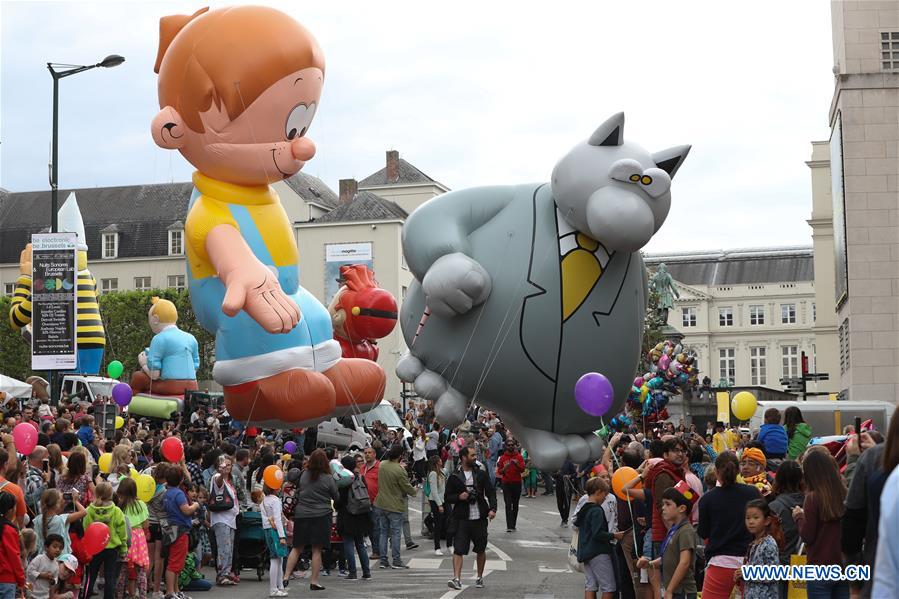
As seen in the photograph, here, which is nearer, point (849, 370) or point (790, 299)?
point (849, 370)

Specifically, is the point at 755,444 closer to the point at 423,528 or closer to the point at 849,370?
the point at 423,528

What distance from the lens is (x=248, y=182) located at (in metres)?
15.7

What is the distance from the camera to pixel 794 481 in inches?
351

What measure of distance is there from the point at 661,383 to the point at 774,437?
10066 millimetres

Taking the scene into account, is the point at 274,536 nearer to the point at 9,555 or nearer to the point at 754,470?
the point at 9,555

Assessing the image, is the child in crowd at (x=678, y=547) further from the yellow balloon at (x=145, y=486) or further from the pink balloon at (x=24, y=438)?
the pink balloon at (x=24, y=438)

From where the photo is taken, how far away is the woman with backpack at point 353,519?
14.9m

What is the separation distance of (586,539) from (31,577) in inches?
184

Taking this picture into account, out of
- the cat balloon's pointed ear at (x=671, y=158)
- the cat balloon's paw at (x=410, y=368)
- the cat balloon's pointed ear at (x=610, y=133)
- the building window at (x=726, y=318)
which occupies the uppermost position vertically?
the building window at (x=726, y=318)

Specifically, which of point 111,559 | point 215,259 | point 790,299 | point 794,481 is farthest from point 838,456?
point 790,299

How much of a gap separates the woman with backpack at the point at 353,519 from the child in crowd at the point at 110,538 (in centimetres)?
353

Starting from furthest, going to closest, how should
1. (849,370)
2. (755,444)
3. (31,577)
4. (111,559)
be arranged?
(849,370), (755,444), (111,559), (31,577)

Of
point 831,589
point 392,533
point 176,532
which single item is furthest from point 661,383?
point 831,589

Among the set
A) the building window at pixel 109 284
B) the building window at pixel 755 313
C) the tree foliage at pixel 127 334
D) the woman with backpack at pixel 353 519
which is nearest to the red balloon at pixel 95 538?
the woman with backpack at pixel 353 519
